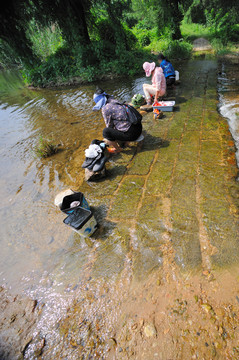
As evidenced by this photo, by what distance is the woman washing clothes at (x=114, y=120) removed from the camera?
370 cm

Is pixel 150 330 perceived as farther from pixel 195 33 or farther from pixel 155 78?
pixel 195 33

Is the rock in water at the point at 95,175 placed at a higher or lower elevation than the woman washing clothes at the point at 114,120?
lower

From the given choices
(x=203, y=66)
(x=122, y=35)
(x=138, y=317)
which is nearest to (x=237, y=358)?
(x=138, y=317)

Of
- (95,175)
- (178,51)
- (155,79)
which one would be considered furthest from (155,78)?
(178,51)

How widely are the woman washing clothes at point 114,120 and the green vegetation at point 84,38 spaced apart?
707cm

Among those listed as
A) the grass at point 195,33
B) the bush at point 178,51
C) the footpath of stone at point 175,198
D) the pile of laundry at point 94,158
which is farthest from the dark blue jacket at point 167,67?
the grass at point 195,33

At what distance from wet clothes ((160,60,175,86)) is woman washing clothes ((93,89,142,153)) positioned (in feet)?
12.9

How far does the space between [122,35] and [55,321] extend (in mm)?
14697

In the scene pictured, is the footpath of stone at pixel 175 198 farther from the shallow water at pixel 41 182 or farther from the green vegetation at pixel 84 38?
the green vegetation at pixel 84 38

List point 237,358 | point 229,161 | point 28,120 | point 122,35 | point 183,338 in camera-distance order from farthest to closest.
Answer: point 122,35, point 28,120, point 229,161, point 183,338, point 237,358

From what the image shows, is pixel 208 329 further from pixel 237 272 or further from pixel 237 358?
pixel 237 272

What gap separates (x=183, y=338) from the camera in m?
1.60

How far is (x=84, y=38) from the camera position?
1140cm

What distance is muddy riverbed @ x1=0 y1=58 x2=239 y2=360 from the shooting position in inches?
66.8
